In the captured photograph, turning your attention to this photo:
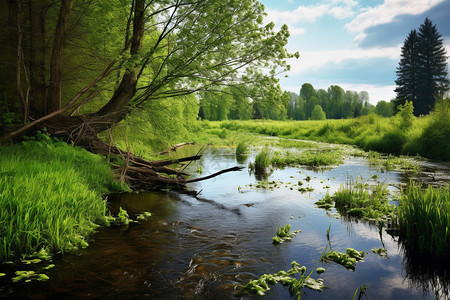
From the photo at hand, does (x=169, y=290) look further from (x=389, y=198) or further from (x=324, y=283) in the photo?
(x=389, y=198)

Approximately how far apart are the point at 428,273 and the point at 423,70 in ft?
186

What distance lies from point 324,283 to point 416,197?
288 centimetres

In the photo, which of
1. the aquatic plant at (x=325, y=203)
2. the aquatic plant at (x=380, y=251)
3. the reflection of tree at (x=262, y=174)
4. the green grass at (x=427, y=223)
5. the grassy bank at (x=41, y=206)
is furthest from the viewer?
the reflection of tree at (x=262, y=174)

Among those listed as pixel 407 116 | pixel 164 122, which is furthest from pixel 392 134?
pixel 164 122

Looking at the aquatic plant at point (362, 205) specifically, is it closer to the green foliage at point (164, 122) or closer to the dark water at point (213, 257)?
the dark water at point (213, 257)

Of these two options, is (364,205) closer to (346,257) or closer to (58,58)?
(346,257)

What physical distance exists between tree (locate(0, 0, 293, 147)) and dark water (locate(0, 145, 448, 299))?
3268mm

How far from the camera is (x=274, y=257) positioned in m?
4.93

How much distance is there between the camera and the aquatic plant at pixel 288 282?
3838mm

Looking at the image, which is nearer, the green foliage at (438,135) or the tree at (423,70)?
the green foliage at (438,135)

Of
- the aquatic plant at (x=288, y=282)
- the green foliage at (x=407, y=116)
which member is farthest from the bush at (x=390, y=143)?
the aquatic plant at (x=288, y=282)

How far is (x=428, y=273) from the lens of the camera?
4.55 meters

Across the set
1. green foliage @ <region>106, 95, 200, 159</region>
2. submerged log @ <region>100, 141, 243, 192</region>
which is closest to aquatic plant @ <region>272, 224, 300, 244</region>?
submerged log @ <region>100, 141, 243, 192</region>

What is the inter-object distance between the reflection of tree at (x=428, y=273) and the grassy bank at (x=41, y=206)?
5.48 metres
